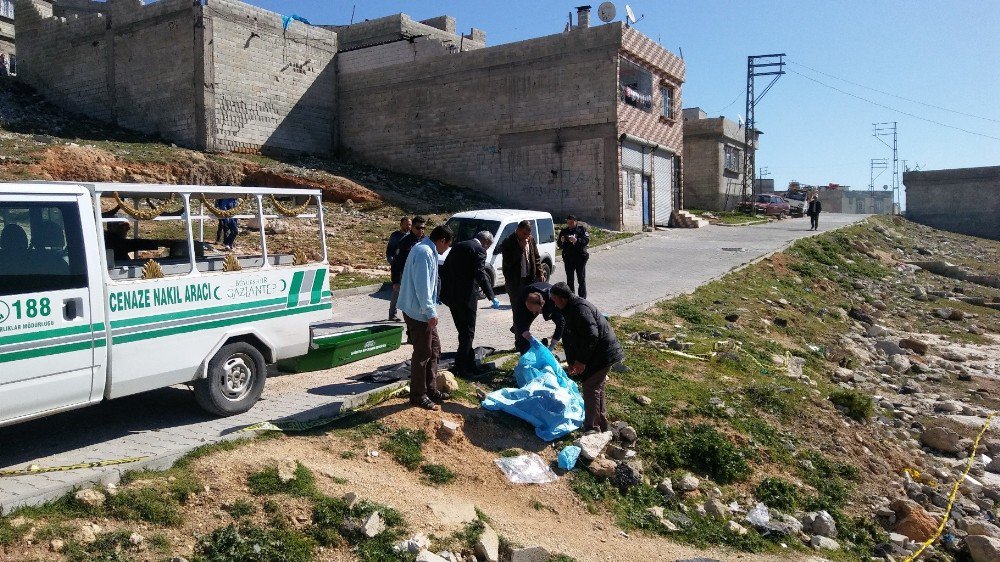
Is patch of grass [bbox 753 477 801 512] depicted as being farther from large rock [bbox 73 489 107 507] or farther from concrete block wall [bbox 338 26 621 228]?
concrete block wall [bbox 338 26 621 228]

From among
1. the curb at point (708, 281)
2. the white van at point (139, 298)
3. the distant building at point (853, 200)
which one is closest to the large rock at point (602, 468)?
Answer: the white van at point (139, 298)

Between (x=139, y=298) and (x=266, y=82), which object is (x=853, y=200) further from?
(x=139, y=298)

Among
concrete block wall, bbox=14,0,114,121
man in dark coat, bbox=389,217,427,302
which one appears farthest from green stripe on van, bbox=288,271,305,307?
concrete block wall, bbox=14,0,114,121

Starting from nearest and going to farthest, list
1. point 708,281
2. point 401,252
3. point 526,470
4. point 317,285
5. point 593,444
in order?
point 526,470 → point 593,444 → point 317,285 → point 401,252 → point 708,281

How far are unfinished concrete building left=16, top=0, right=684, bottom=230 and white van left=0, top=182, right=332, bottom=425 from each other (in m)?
21.5

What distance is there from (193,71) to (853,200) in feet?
210

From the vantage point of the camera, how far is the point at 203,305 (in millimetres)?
6906

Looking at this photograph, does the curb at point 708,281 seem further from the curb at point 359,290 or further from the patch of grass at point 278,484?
Answer: the patch of grass at point 278,484

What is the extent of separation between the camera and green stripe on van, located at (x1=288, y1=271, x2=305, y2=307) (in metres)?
7.88

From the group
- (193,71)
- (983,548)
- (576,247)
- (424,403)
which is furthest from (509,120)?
(983,548)

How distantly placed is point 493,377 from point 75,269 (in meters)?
4.52

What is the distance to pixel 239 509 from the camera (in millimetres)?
5328

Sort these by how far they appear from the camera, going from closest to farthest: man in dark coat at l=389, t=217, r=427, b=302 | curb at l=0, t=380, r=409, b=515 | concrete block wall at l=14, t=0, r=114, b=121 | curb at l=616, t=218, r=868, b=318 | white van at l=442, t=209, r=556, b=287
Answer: curb at l=0, t=380, r=409, b=515, man in dark coat at l=389, t=217, r=427, b=302, curb at l=616, t=218, r=868, b=318, white van at l=442, t=209, r=556, b=287, concrete block wall at l=14, t=0, r=114, b=121

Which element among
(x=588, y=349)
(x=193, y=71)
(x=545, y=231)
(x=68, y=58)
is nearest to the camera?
(x=588, y=349)
